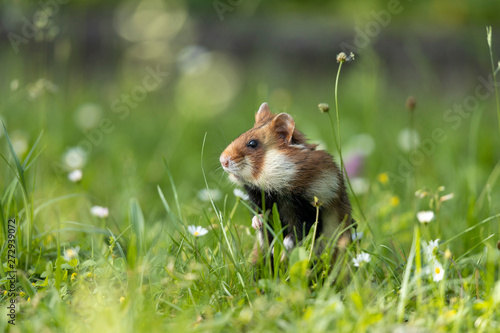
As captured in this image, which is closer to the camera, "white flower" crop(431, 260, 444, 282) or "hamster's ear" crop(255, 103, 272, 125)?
"white flower" crop(431, 260, 444, 282)

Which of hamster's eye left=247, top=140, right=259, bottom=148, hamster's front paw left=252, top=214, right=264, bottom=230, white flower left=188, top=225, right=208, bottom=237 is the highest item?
hamster's eye left=247, top=140, right=259, bottom=148

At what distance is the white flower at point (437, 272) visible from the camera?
232 cm

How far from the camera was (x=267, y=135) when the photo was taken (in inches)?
105

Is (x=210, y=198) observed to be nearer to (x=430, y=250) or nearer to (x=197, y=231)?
(x=197, y=231)

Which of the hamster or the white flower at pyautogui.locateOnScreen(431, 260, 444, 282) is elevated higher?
the hamster

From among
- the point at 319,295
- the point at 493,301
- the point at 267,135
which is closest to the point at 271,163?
the point at 267,135

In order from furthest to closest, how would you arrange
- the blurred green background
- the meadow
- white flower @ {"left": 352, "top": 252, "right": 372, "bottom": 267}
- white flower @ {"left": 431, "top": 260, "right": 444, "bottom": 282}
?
1. the blurred green background
2. white flower @ {"left": 352, "top": 252, "right": 372, "bottom": 267}
3. white flower @ {"left": 431, "top": 260, "right": 444, "bottom": 282}
4. the meadow

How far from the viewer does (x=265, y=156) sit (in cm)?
260

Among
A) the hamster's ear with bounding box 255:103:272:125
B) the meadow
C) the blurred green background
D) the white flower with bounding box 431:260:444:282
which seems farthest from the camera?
the blurred green background

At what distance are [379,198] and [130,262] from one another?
7.23ft

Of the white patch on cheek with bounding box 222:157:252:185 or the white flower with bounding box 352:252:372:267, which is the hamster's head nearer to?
the white patch on cheek with bounding box 222:157:252:185

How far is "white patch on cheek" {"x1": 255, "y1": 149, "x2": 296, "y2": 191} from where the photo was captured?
2.51 meters

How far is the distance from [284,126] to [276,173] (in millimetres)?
261

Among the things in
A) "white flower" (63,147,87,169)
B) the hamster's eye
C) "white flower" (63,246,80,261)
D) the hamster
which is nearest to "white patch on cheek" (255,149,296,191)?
the hamster
